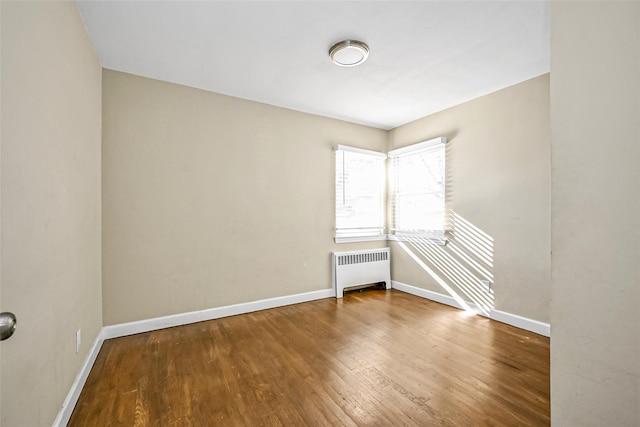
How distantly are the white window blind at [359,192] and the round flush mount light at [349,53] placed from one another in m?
1.60

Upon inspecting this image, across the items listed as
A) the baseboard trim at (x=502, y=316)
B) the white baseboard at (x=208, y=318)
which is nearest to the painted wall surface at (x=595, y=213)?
the baseboard trim at (x=502, y=316)

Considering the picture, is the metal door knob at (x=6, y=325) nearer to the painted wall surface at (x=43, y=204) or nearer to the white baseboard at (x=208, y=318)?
the painted wall surface at (x=43, y=204)

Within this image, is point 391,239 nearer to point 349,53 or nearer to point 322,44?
point 349,53

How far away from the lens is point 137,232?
2.83 metres

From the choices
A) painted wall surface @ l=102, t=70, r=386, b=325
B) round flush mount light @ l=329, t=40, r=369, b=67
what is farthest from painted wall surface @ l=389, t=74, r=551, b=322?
round flush mount light @ l=329, t=40, r=369, b=67

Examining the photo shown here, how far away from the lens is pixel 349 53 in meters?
2.44

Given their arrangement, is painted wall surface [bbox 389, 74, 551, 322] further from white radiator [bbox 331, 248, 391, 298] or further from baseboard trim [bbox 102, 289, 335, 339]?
baseboard trim [bbox 102, 289, 335, 339]

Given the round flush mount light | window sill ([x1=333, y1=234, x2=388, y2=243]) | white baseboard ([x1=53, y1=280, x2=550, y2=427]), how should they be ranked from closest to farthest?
white baseboard ([x1=53, y1=280, x2=550, y2=427]) → the round flush mount light → window sill ([x1=333, y1=234, x2=388, y2=243])

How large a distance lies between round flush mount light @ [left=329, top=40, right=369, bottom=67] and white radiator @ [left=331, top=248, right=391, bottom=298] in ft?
8.22

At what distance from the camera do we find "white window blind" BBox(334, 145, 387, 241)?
4223mm

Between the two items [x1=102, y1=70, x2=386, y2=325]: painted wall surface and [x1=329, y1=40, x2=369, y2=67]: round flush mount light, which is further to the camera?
[x1=102, y1=70, x2=386, y2=325]: painted wall surface

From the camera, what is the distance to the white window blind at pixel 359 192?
13.9ft

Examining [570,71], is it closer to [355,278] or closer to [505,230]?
[505,230]

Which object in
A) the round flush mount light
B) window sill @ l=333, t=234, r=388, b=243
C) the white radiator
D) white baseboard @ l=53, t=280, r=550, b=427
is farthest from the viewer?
window sill @ l=333, t=234, r=388, b=243
